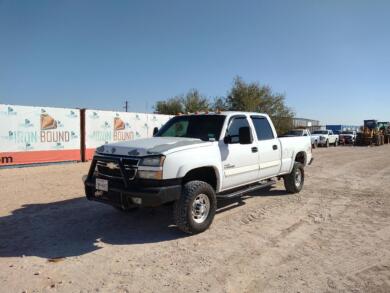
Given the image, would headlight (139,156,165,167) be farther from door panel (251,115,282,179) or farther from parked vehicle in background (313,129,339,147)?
parked vehicle in background (313,129,339,147)

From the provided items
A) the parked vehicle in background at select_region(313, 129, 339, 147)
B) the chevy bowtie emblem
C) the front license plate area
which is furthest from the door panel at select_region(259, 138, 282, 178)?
the parked vehicle in background at select_region(313, 129, 339, 147)

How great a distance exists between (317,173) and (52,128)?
A: 10.8m

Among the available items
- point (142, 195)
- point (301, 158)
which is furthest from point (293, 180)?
point (142, 195)

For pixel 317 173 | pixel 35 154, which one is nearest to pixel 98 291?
pixel 317 173

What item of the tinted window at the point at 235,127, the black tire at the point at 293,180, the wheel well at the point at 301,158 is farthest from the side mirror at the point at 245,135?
the wheel well at the point at 301,158

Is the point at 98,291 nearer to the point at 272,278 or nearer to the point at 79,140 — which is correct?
the point at 272,278

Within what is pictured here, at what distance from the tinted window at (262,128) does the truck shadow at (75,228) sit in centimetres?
161

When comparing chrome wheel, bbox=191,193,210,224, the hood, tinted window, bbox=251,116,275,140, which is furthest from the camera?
tinted window, bbox=251,116,275,140

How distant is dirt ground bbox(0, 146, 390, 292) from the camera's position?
4.05 m

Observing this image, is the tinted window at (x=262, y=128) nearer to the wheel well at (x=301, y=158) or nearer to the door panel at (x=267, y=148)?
the door panel at (x=267, y=148)

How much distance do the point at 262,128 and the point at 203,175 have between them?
86.1 inches

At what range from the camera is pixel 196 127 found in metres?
6.81

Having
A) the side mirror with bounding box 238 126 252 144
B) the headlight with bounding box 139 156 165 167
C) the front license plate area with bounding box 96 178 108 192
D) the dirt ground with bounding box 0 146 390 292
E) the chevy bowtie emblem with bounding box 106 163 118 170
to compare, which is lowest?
the dirt ground with bounding box 0 146 390 292

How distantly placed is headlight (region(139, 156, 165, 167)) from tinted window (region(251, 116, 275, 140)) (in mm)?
2825
